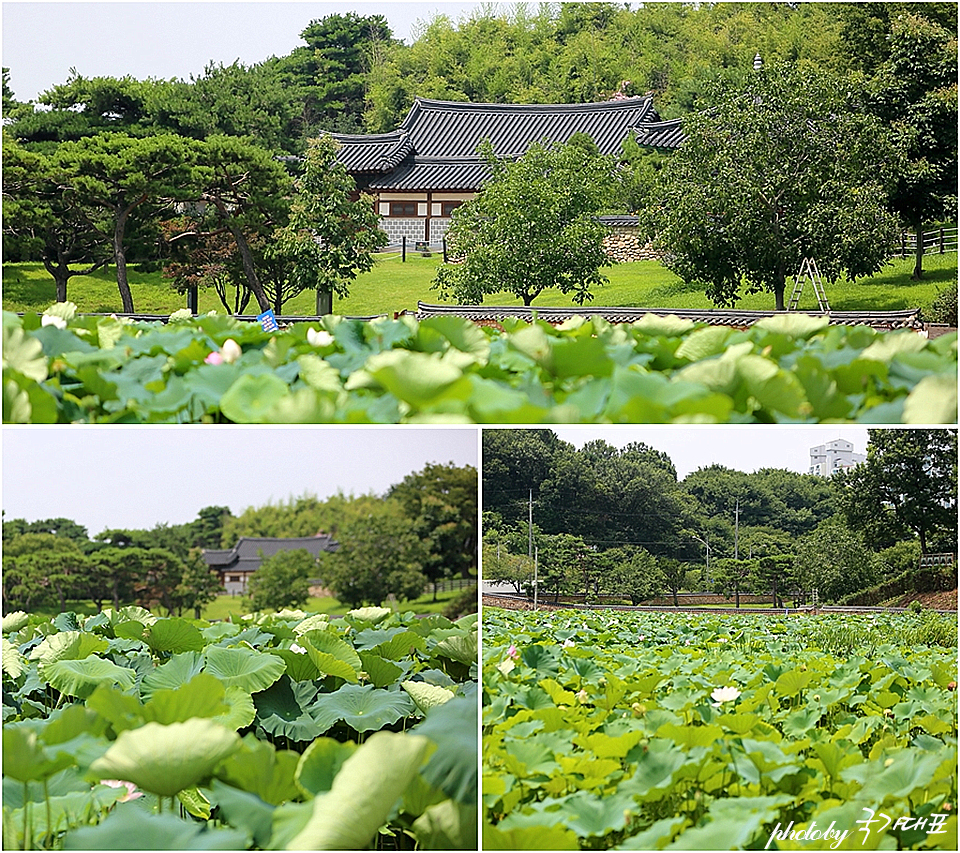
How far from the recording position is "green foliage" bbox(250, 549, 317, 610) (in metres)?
5.07

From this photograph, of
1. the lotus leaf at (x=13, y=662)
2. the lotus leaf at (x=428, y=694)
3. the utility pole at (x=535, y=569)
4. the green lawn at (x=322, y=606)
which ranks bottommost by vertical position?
the green lawn at (x=322, y=606)

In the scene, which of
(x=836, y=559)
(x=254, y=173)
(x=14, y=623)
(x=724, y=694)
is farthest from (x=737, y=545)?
(x=254, y=173)

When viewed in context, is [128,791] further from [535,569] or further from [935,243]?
[935,243]

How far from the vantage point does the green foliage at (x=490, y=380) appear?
1.64 meters

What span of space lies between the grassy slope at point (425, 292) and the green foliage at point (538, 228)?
3.57 m

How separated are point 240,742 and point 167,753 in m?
0.12

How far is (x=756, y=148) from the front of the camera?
1305cm

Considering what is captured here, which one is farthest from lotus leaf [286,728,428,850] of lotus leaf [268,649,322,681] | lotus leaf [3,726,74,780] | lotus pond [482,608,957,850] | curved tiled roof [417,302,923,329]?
curved tiled roof [417,302,923,329]

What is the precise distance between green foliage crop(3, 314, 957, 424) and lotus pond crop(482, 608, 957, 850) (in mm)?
542

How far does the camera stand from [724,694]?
2.15 m

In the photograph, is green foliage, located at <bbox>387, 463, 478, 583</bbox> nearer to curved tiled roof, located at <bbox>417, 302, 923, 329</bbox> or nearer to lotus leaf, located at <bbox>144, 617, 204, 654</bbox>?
lotus leaf, located at <bbox>144, 617, 204, 654</bbox>

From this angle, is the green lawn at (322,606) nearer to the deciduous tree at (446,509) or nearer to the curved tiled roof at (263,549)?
the curved tiled roof at (263,549)

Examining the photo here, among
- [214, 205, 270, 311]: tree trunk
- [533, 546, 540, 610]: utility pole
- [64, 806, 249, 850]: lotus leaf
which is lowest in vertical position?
[64, 806, 249, 850]: lotus leaf

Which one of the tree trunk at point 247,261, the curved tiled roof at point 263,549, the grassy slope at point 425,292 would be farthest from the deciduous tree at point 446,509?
the tree trunk at point 247,261
